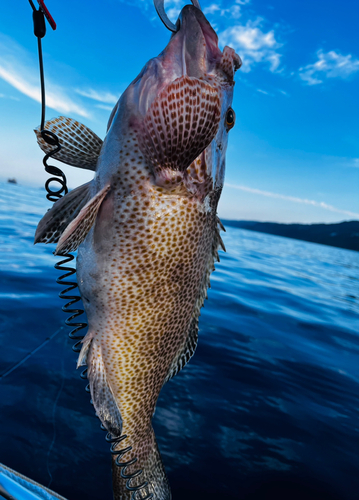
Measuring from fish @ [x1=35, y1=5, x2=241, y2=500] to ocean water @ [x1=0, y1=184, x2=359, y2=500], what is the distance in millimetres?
998

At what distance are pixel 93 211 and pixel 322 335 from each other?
7274 mm

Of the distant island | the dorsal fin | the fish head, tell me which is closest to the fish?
the fish head

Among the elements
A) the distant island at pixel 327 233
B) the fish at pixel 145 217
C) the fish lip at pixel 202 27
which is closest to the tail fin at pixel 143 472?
the fish at pixel 145 217

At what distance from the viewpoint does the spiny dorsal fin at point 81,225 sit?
170 cm

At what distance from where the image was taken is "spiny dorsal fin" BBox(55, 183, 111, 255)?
1.70 m

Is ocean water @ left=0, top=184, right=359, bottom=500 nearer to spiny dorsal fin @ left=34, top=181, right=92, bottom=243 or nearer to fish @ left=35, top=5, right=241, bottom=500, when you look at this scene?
fish @ left=35, top=5, right=241, bottom=500

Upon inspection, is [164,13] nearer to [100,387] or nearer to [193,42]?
[193,42]

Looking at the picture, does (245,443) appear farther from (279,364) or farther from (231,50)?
(231,50)

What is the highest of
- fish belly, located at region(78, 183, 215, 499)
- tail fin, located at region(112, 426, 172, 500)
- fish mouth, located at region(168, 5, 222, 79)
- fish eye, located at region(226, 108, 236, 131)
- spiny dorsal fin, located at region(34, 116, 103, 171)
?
fish mouth, located at region(168, 5, 222, 79)

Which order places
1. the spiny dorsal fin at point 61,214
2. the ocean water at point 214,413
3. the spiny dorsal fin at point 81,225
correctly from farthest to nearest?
1. the ocean water at point 214,413
2. the spiny dorsal fin at point 61,214
3. the spiny dorsal fin at point 81,225

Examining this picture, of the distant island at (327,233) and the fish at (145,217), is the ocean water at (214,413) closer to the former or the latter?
the fish at (145,217)

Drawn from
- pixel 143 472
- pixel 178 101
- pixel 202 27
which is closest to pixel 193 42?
pixel 202 27

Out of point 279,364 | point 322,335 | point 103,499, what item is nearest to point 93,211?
point 103,499

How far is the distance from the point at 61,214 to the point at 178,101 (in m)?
1.05
